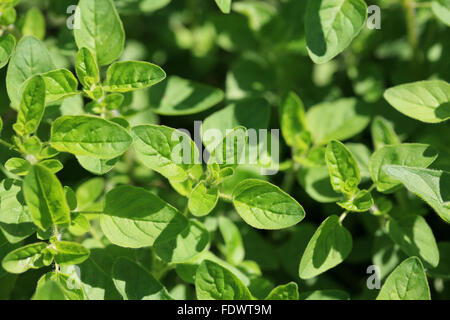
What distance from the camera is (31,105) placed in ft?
4.88

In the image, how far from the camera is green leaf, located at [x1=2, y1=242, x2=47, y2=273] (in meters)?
1.45

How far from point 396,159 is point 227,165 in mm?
601

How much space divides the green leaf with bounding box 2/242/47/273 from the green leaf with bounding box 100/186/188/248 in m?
0.21

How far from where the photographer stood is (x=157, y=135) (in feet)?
5.01

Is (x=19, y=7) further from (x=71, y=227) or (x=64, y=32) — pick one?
(x=71, y=227)

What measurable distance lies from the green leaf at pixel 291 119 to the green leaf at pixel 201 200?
601mm

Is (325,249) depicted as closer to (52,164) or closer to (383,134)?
(383,134)

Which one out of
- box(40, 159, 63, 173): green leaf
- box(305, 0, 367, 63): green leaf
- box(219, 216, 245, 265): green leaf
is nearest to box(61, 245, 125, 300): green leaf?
box(40, 159, 63, 173): green leaf

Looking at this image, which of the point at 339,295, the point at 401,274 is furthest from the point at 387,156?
the point at 339,295

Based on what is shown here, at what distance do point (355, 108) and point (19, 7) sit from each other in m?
2.09

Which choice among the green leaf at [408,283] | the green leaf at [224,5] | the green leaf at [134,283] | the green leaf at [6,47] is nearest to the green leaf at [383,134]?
the green leaf at [408,283]

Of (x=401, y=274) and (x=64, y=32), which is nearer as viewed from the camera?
(x=401, y=274)

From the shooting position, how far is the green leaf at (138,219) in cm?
153

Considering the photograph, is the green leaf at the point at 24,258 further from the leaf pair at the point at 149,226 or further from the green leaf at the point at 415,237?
the green leaf at the point at 415,237
